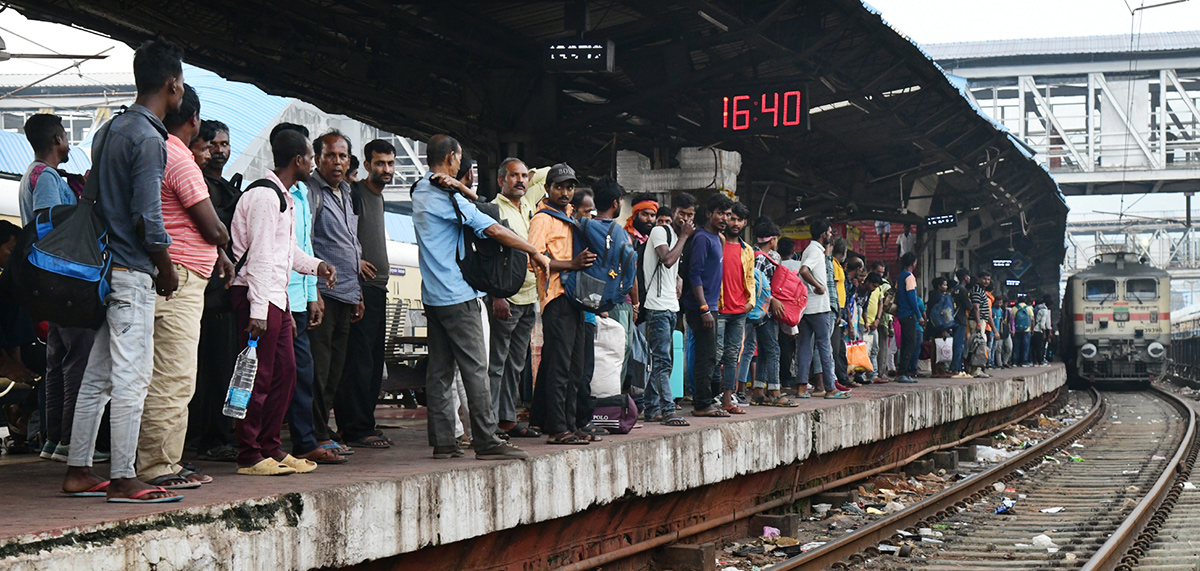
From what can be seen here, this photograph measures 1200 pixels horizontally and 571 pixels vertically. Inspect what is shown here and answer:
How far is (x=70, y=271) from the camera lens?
3975mm

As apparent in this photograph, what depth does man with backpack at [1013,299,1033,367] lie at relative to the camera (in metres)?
25.7

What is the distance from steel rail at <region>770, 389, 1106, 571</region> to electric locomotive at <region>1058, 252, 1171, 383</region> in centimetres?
1508

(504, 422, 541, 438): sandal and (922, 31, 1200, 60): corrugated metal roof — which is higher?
(922, 31, 1200, 60): corrugated metal roof

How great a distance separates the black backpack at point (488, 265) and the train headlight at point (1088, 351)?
25715 mm

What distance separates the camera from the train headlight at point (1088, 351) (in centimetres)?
2811

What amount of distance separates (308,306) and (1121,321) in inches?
1039

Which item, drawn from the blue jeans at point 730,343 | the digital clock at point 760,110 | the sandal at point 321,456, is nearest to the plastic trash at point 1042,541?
the blue jeans at point 730,343

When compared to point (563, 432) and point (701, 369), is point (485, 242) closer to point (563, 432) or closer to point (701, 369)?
point (563, 432)

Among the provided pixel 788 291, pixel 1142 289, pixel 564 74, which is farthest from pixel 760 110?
pixel 1142 289

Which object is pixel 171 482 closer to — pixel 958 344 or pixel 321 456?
pixel 321 456

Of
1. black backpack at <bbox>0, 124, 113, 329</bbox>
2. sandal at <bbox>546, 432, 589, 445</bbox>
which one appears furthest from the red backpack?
black backpack at <bbox>0, 124, 113, 329</bbox>

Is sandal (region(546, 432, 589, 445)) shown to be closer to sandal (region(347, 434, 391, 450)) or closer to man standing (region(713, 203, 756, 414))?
sandal (region(347, 434, 391, 450))

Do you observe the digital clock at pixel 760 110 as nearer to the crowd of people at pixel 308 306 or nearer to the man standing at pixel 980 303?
the crowd of people at pixel 308 306

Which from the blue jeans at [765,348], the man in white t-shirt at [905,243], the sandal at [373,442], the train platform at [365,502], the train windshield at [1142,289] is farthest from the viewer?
the train windshield at [1142,289]
